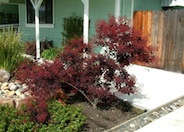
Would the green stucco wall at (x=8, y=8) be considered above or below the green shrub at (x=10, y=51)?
above

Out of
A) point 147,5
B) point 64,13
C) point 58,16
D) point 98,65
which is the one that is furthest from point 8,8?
point 98,65

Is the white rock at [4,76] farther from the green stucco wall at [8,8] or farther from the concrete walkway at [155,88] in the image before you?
the green stucco wall at [8,8]

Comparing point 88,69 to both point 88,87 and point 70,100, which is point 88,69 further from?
point 70,100

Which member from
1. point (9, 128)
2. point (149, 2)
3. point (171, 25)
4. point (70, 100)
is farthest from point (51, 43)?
point (9, 128)

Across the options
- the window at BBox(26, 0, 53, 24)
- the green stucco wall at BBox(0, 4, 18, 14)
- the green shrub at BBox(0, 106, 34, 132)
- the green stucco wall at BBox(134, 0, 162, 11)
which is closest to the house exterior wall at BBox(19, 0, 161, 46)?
the green stucco wall at BBox(134, 0, 162, 11)

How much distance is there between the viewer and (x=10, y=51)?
5.66 meters

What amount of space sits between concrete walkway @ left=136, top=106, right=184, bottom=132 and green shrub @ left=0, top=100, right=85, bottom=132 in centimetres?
105

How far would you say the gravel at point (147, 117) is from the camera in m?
3.75

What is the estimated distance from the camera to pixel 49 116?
3.60 meters

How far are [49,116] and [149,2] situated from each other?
7732 millimetres

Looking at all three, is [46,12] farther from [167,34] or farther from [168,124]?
[168,124]

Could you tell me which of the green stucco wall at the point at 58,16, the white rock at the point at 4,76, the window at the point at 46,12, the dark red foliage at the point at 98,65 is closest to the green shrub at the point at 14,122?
the dark red foliage at the point at 98,65

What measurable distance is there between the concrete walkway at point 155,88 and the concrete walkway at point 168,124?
1.64ft

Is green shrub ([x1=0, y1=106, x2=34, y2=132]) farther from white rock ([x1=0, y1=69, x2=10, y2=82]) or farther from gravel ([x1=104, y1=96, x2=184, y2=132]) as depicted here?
white rock ([x1=0, y1=69, x2=10, y2=82])
